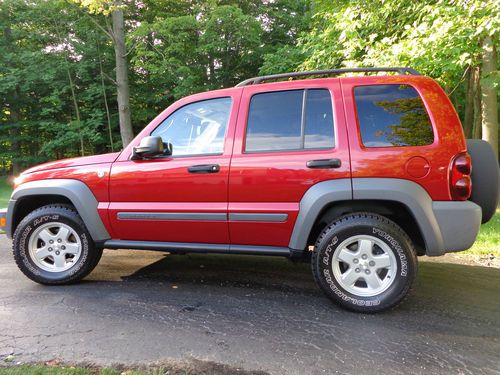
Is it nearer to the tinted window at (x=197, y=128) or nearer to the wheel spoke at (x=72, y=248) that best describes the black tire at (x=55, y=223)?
the wheel spoke at (x=72, y=248)

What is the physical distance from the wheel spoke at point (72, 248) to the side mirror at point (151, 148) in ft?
3.69

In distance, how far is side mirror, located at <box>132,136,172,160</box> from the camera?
11.2 feet

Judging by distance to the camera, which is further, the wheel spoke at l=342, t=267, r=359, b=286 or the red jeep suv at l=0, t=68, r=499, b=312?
the wheel spoke at l=342, t=267, r=359, b=286

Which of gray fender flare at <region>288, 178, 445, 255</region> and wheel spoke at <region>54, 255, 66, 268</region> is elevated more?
gray fender flare at <region>288, 178, 445, 255</region>

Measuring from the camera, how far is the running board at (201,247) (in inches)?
132

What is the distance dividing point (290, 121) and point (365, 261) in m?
1.36

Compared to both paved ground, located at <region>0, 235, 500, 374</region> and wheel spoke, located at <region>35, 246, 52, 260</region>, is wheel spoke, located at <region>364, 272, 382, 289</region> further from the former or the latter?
wheel spoke, located at <region>35, 246, 52, 260</region>

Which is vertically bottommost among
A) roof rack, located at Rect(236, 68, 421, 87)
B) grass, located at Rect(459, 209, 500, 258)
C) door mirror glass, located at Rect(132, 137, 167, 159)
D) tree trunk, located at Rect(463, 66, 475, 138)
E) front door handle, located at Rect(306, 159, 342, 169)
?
grass, located at Rect(459, 209, 500, 258)

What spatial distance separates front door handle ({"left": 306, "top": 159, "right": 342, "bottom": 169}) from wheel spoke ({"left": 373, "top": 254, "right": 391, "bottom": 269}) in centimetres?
82

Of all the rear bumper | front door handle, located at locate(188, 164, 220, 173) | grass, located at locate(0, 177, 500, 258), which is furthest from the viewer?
grass, located at locate(0, 177, 500, 258)

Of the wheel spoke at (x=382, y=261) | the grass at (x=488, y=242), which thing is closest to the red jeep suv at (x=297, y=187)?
the wheel spoke at (x=382, y=261)

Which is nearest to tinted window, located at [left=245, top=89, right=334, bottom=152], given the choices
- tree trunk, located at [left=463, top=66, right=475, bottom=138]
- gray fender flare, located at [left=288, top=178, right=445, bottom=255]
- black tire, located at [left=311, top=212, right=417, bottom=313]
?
gray fender flare, located at [left=288, top=178, right=445, bottom=255]

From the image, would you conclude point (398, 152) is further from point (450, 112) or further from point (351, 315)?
point (351, 315)

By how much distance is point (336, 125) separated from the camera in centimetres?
323
